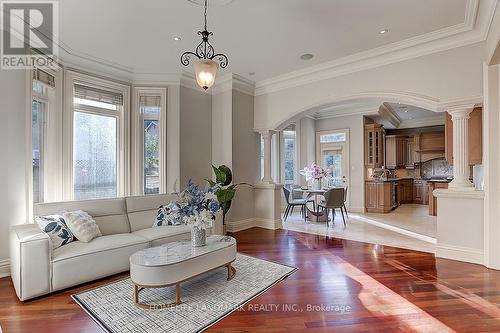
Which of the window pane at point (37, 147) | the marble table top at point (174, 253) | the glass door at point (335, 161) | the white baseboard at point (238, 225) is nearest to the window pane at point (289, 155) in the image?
the glass door at point (335, 161)

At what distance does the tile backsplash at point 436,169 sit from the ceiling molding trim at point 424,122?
136cm

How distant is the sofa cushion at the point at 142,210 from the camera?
152 inches

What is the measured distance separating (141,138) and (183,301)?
3.37 metres

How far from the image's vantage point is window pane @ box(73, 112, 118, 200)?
4.22 m

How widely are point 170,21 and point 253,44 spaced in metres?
1.24

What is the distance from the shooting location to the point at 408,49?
3.92 metres

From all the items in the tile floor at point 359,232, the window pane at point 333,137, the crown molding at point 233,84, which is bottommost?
the tile floor at point 359,232

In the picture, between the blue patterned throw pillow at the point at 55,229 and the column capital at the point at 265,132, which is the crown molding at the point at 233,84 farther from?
the blue patterned throw pillow at the point at 55,229

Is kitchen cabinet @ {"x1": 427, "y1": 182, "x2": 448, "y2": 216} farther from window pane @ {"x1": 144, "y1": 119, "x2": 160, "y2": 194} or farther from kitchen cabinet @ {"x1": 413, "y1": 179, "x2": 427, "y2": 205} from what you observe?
window pane @ {"x1": 144, "y1": 119, "x2": 160, "y2": 194}

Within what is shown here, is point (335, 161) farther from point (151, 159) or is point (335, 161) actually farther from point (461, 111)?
point (151, 159)

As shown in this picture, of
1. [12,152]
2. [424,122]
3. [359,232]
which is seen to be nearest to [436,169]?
[424,122]

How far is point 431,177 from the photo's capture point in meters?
9.23

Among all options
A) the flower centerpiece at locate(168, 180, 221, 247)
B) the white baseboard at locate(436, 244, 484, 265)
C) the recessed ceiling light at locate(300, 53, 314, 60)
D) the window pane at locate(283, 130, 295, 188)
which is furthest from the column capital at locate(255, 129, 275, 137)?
the white baseboard at locate(436, 244, 484, 265)

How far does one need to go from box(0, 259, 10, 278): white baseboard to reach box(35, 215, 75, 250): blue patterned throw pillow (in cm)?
65
